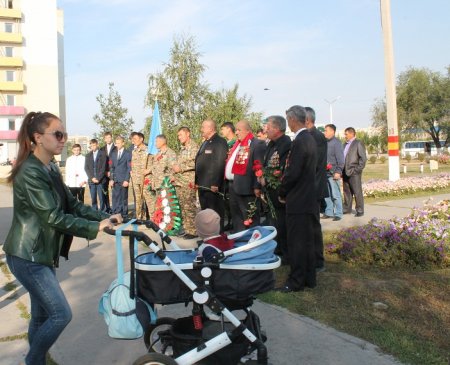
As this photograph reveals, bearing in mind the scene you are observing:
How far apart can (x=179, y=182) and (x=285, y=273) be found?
3.85m

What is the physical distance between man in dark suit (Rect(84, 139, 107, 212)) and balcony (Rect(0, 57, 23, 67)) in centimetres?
6836

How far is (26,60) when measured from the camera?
77.0 metres

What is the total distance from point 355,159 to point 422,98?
188ft

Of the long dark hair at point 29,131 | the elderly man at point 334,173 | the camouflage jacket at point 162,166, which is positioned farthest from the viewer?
the elderly man at point 334,173

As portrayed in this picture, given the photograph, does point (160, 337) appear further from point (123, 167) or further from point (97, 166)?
point (97, 166)

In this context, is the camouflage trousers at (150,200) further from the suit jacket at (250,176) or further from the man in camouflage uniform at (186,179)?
the suit jacket at (250,176)

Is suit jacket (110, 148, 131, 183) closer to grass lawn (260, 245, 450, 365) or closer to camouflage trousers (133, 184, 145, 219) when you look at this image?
camouflage trousers (133, 184, 145, 219)

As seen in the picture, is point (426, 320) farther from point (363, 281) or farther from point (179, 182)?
point (179, 182)

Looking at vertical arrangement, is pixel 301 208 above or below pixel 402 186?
above

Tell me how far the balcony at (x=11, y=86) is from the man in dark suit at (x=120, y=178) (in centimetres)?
6798

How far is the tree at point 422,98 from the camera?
64062 mm

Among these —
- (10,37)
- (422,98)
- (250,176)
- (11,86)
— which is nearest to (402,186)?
(250,176)

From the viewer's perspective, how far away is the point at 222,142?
8.92 meters

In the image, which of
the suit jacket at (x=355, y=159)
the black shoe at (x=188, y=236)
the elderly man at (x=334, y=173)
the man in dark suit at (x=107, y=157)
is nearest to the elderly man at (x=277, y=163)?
the black shoe at (x=188, y=236)
